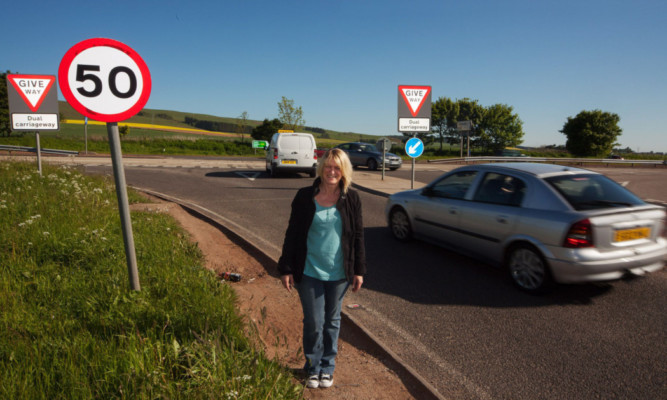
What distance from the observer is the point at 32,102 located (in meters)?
10.1

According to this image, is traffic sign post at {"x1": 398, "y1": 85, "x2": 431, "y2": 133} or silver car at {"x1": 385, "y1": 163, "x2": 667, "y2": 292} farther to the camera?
traffic sign post at {"x1": 398, "y1": 85, "x2": 431, "y2": 133}

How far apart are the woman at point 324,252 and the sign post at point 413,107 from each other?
967cm

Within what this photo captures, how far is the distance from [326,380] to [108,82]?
2.88 m

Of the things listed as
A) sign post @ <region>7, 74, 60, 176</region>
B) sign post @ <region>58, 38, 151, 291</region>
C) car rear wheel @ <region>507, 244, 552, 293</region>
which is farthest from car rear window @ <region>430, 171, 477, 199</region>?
sign post @ <region>7, 74, 60, 176</region>

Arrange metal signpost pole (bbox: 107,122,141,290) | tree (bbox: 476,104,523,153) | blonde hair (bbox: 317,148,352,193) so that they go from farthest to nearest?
1. tree (bbox: 476,104,523,153)
2. metal signpost pole (bbox: 107,122,141,290)
3. blonde hair (bbox: 317,148,352,193)

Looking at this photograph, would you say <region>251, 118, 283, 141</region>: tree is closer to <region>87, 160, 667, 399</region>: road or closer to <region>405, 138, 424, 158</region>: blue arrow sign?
<region>405, 138, 424, 158</region>: blue arrow sign

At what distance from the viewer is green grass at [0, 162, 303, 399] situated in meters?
2.35

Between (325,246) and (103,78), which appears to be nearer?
(325,246)

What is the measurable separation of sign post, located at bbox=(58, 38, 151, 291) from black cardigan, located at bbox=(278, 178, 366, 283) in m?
1.44

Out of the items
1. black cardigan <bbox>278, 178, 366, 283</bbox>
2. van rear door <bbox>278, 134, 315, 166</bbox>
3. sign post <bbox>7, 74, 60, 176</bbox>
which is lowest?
black cardigan <bbox>278, 178, 366, 283</bbox>

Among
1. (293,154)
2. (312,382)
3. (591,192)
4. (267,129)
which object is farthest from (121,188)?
Answer: (267,129)

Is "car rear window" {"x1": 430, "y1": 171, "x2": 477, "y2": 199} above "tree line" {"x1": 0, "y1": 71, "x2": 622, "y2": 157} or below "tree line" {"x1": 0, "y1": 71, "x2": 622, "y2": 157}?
below

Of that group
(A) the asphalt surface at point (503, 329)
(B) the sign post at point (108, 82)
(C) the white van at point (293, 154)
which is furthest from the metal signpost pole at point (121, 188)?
(C) the white van at point (293, 154)

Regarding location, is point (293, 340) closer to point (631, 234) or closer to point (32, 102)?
point (631, 234)
